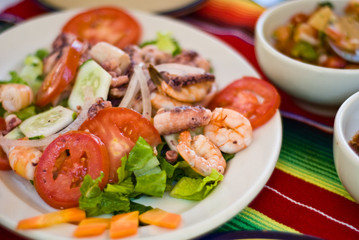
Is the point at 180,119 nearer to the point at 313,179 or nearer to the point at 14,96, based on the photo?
the point at 313,179

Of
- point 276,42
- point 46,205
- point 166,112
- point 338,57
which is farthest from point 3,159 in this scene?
point 338,57

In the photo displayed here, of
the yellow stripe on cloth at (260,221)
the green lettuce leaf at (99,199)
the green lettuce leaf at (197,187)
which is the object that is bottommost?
the yellow stripe on cloth at (260,221)

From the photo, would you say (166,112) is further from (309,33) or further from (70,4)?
(70,4)

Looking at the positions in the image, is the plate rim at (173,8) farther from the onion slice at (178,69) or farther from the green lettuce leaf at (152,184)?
the green lettuce leaf at (152,184)

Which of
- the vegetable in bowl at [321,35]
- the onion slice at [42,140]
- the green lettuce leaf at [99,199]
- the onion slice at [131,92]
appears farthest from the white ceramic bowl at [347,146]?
the onion slice at [42,140]

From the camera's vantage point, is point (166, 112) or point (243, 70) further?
point (243, 70)
